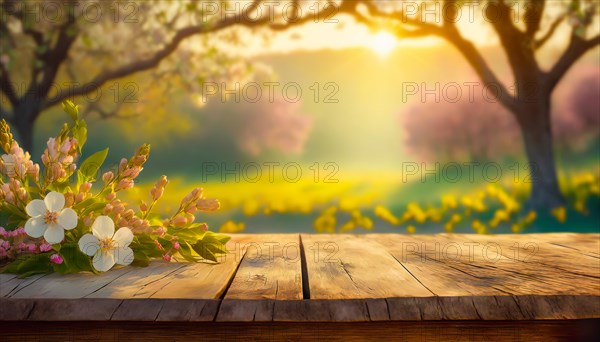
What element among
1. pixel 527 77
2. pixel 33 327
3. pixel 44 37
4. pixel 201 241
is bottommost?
pixel 33 327

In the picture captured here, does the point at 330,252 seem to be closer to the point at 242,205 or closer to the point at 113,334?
the point at 113,334

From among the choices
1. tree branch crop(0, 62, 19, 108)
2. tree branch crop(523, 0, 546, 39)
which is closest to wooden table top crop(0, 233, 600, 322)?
tree branch crop(523, 0, 546, 39)

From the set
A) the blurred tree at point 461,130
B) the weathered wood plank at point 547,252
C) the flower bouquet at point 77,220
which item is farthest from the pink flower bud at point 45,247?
the blurred tree at point 461,130

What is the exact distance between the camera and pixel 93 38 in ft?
26.0

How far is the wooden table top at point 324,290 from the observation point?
157 centimetres

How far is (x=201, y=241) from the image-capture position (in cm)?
220

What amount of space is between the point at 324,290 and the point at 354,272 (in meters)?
0.29

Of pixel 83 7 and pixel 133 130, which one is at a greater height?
pixel 83 7

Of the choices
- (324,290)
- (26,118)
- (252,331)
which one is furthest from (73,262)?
(26,118)

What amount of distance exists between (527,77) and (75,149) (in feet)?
21.6

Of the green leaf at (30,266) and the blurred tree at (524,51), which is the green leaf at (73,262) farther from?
the blurred tree at (524,51)

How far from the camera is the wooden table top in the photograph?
1.57 metres

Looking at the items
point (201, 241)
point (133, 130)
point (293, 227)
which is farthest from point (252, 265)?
point (133, 130)

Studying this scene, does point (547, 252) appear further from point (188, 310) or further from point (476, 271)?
point (188, 310)
